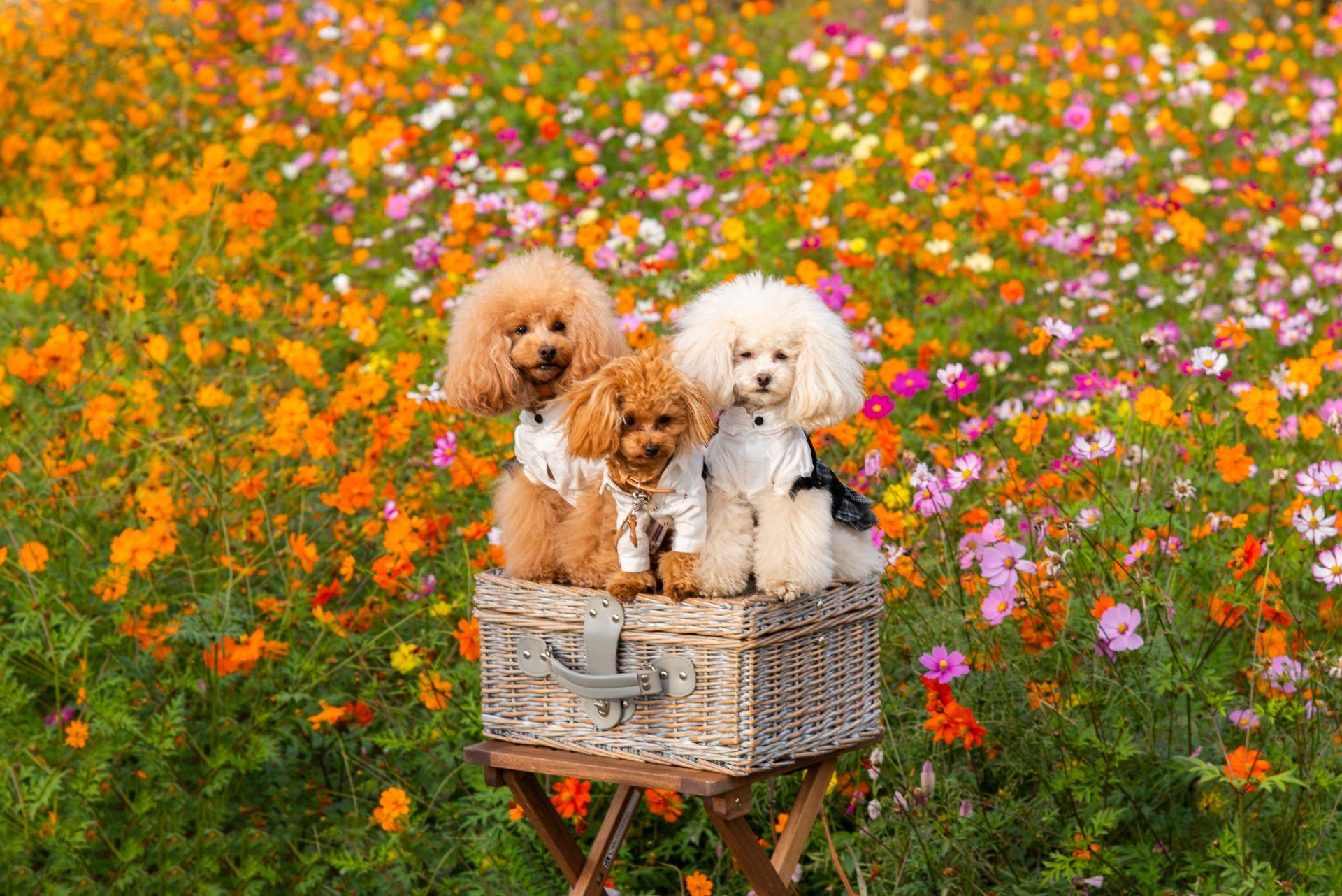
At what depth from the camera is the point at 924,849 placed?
117 inches

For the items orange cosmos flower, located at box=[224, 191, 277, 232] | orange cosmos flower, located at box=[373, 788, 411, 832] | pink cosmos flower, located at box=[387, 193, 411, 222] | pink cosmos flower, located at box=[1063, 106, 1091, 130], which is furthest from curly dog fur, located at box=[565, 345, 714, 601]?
pink cosmos flower, located at box=[1063, 106, 1091, 130]

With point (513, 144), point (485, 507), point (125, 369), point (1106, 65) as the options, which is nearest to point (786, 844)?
point (485, 507)

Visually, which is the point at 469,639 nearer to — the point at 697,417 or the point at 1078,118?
the point at 697,417

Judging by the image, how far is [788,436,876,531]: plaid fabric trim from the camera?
2447mm

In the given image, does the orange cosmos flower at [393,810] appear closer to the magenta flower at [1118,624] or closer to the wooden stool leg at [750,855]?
the wooden stool leg at [750,855]

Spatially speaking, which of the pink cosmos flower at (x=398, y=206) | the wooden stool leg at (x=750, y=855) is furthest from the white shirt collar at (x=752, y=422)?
the pink cosmos flower at (x=398, y=206)

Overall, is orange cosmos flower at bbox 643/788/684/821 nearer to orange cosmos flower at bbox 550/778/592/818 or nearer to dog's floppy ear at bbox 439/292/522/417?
orange cosmos flower at bbox 550/778/592/818

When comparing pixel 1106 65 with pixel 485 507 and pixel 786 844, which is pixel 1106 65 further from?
pixel 786 844

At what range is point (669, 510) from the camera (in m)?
2.40

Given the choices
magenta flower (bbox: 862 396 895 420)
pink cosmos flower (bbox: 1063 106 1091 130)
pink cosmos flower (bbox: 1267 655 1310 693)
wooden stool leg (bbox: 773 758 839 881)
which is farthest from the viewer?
pink cosmos flower (bbox: 1063 106 1091 130)

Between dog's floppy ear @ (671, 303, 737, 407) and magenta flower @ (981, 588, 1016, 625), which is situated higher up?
dog's floppy ear @ (671, 303, 737, 407)

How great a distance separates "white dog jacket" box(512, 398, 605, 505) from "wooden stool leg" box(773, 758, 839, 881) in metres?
0.67

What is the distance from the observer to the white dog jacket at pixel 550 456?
251 centimetres

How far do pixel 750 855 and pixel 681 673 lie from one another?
0.35 metres
